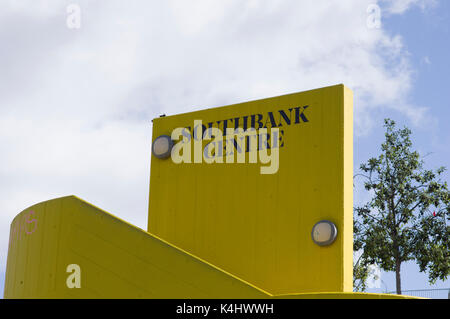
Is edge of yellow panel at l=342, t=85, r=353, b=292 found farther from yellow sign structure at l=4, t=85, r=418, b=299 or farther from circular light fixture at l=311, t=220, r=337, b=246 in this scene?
circular light fixture at l=311, t=220, r=337, b=246

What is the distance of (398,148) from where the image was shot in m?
22.8

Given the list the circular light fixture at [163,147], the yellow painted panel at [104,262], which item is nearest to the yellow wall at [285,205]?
the circular light fixture at [163,147]

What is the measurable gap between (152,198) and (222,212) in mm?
1720

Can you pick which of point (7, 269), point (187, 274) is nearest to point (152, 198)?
point (7, 269)

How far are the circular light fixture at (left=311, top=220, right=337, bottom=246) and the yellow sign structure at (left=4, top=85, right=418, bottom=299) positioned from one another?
0.05ft

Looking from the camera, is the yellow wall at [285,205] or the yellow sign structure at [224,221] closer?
the yellow sign structure at [224,221]

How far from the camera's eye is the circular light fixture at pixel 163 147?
1095 cm

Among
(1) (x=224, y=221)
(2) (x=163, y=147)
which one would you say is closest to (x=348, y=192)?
(1) (x=224, y=221)

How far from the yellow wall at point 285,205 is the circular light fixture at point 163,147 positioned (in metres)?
0.65

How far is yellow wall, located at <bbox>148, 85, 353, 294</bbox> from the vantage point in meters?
8.89

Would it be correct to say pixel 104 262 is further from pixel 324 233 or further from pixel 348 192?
pixel 348 192

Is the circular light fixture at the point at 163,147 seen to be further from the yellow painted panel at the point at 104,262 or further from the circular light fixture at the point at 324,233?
the circular light fixture at the point at 324,233

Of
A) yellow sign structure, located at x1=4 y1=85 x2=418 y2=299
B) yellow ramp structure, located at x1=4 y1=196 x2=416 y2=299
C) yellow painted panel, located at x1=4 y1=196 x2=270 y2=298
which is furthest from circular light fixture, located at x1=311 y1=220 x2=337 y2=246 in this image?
A: yellow painted panel, located at x1=4 y1=196 x2=270 y2=298

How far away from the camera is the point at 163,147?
1098cm
